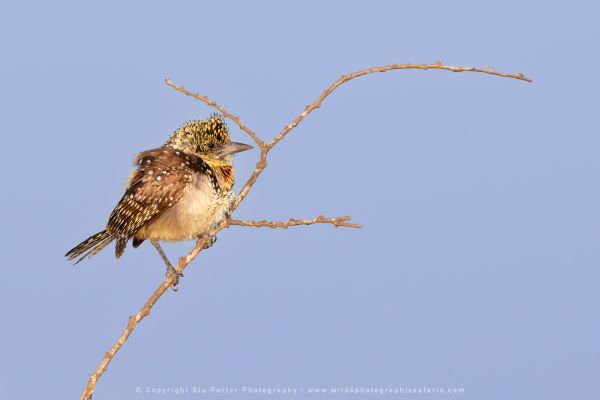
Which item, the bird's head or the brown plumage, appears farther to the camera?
the bird's head

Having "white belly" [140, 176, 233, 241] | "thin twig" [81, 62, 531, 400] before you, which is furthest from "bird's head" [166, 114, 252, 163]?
"thin twig" [81, 62, 531, 400]

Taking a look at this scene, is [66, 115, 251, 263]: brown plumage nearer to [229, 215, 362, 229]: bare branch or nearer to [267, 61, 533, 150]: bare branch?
[229, 215, 362, 229]: bare branch

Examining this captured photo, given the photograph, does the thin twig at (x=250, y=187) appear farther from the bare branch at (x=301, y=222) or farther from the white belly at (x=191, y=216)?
the white belly at (x=191, y=216)

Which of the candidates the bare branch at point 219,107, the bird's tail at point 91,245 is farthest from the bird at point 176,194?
the bare branch at point 219,107

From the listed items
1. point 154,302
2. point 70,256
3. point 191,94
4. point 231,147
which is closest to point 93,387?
point 154,302

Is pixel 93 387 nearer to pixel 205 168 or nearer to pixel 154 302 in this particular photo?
pixel 154 302

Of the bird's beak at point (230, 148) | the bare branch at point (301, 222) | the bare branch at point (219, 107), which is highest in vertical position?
the bird's beak at point (230, 148)

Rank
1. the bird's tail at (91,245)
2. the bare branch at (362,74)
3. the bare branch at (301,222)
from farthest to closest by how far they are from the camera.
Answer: the bird's tail at (91,245) < the bare branch at (301,222) < the bare branch at (362,74)

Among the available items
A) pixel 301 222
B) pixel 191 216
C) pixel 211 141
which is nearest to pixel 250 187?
pixel 301 222
